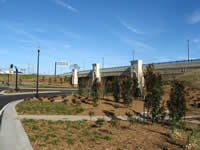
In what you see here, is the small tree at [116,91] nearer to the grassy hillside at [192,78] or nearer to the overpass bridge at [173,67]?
the grassy hillside at [192,78]

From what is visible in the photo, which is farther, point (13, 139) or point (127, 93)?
point (127, 93)

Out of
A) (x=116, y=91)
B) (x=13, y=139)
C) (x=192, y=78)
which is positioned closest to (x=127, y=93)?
(x=116, y=91)

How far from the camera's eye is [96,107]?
54.2 ft

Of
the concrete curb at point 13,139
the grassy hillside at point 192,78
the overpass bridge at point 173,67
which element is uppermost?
the overpass bridge at point 173,67

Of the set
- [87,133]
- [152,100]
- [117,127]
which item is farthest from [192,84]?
[87,133]

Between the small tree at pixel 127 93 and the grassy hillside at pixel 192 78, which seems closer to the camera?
the small tree at pixel 127 93

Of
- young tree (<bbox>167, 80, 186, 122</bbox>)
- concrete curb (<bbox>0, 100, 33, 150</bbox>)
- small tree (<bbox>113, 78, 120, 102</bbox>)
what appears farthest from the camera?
small tree (<bbox>113, 78, 120, 102</bbox>)

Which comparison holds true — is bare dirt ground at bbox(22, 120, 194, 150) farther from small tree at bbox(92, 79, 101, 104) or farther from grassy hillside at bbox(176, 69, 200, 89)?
grassy hillside at bbox(176, 69, 200, 89)

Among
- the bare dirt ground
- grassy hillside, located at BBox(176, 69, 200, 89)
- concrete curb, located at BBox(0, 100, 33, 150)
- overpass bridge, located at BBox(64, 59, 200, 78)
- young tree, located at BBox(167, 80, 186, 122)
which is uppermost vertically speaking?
overpass bridge, located at BBox(64, 59, 200, 78)

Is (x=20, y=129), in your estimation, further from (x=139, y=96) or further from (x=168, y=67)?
(x=168, y=67)

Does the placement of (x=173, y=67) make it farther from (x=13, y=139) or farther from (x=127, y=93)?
(x=13, y=139)

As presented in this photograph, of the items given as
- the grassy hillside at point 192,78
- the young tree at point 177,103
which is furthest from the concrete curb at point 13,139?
the grassy hillside at point 192,78

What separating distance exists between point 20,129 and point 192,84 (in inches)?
1279

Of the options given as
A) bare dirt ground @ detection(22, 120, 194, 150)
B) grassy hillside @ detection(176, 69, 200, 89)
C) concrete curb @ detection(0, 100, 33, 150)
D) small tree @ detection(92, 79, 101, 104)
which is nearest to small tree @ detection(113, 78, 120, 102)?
small tree @ detection(92, 79, 101, 104)
